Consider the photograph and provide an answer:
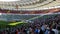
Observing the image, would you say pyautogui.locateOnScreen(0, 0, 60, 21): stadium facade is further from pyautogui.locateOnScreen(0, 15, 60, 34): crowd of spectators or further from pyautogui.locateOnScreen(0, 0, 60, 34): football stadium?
pyautogui.locateOnScreen(0, 15, 60, 34): crowd of spectators

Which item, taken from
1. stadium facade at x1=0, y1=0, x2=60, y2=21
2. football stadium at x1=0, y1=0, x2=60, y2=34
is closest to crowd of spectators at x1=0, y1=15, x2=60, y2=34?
football stadium at x1=0, y1=0, x2=60, y2=34

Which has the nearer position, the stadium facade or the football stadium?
the football stadium

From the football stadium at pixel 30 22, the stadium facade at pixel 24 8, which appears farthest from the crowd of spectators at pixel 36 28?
the stadium facade at pixel 24 8

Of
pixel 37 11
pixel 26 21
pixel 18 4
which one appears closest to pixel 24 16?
pixel 26 21

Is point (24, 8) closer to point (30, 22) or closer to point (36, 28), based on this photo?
point (30, 22)

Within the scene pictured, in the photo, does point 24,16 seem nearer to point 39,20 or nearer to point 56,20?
Answer: point 39,20

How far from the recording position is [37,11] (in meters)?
10.3

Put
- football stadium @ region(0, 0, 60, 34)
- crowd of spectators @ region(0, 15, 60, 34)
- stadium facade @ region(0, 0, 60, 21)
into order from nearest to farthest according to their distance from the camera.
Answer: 1. crowd of spectators @ region(0, 15, 60, 34)
2. football stadium @ region(0, 0, 60, 34)
3. stadium facade @ region(0, 0, 60, 21)

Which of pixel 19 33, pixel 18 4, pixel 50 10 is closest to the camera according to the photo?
pixel 19 33

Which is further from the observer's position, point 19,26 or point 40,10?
point 40,10

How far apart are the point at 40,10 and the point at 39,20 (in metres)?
1.43

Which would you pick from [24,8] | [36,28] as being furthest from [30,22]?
[24,8]

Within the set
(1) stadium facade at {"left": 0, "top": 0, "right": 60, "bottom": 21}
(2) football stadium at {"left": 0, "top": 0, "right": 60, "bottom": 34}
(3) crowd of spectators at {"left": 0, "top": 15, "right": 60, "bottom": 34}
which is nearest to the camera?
(3) crowd of spectators at {"left": 0, "top": 15, "right": 60, "bottom": 34}

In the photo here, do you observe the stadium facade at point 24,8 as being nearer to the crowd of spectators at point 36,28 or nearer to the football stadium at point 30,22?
the football stadium at point 30,22
